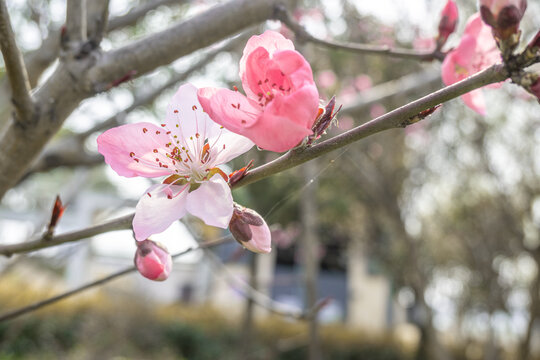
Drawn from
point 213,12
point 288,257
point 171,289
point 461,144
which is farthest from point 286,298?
point 213,12

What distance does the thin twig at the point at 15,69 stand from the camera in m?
0.69

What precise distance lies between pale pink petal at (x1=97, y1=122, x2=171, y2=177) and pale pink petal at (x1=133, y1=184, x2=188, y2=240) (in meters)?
0.04

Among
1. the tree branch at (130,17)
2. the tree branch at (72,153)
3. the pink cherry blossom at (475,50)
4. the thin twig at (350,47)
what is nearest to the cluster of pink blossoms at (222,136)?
the pink cherry blossom at (475,50)

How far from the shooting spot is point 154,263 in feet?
2.06

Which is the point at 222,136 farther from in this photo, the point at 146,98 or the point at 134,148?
the point at 146,98

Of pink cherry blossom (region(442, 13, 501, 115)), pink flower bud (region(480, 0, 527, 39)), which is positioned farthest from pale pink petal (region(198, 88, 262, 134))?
pink cherry blossom (region(442, 13, 501, 115))

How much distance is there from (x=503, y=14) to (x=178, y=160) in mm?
423

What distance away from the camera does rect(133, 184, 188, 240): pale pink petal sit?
1.78 feet

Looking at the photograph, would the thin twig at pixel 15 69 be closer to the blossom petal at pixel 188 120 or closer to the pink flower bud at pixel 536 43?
the blossom petal at pixel 188 120

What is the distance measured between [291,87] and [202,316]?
33.6 feet

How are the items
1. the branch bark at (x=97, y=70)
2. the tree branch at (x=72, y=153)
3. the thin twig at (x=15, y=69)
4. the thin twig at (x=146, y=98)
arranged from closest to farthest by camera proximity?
the thin twig at (x=15, y=69), the branch bark at (x=97, y=70), the tree branch at (x=72, y=153), the thin twig at (x=146, y=98)

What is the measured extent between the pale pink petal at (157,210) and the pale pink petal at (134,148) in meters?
0.04

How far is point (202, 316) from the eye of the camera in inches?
404

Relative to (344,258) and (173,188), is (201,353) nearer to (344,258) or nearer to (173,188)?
(344,258)
